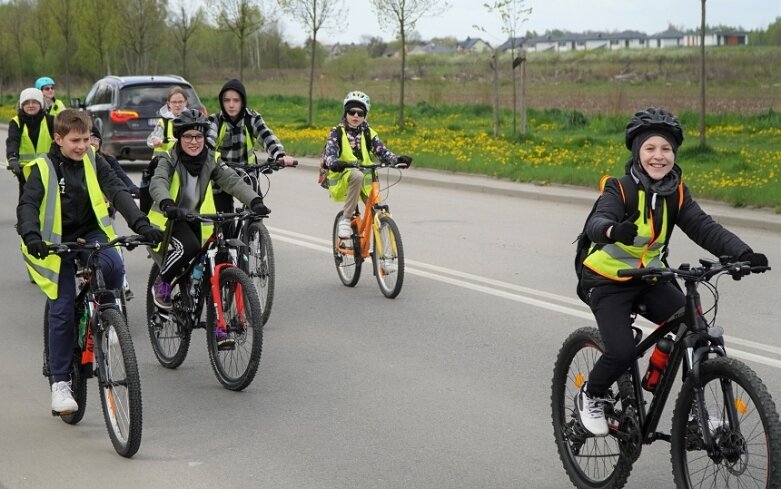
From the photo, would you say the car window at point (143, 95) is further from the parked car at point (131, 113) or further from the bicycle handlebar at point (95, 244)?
the bicycle handlebar at point (95, 244)

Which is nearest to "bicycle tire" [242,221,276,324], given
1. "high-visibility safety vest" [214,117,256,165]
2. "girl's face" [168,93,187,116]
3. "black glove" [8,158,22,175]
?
"high-visibility safety vest" [214,117,256,165]

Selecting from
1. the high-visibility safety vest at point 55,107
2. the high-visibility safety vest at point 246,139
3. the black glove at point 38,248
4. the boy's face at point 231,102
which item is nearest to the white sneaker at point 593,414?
the black glove at point 38,248

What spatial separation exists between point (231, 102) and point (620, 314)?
570 cm

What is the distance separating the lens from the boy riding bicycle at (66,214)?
239 inches

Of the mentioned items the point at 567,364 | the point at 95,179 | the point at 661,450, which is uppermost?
the point at 95,179

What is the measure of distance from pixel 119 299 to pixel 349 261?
483 centimetres

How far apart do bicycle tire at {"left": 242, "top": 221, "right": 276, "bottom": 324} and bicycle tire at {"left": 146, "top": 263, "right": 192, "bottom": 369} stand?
123 cm

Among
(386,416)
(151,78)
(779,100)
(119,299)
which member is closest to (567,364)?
(386,416)

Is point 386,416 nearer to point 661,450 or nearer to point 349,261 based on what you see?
point 661,450

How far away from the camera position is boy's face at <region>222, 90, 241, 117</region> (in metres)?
9.89

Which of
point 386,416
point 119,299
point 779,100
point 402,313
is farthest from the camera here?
point 779,100

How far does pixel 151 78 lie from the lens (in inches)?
959

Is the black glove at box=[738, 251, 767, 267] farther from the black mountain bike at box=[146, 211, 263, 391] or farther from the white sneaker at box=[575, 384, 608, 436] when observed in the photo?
the black mountain bike at box=[146, 211, 263, 391]

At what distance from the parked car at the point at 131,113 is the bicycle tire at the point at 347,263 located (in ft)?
43.9
